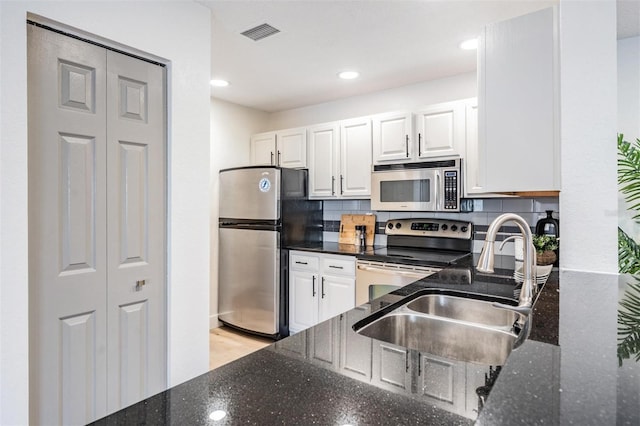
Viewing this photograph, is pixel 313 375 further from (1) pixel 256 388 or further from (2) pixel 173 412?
(2) pixel 173 412

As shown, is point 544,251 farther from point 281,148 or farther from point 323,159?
point 281,148

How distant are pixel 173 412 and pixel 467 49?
9.72 feet

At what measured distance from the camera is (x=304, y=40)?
103 inches

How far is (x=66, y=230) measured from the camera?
1.71 meters

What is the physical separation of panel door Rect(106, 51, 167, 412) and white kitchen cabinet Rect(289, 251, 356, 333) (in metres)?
1.64

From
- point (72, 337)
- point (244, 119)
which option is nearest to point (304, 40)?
point (244, 119)

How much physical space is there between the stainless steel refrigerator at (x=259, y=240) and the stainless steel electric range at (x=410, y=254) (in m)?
0.84

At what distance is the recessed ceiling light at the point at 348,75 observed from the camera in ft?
10.7

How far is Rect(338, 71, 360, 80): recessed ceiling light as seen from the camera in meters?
3.26

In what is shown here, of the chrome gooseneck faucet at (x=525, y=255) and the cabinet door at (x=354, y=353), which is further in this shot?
the chrome gooseneck faucet at (x=525, y=255)

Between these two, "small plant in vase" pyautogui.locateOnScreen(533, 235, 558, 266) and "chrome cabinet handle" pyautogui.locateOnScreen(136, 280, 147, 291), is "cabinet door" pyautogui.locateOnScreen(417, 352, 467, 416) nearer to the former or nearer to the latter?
"small plant in vase" pyautogui.locateOnScreen(533, 235, 558, 266)

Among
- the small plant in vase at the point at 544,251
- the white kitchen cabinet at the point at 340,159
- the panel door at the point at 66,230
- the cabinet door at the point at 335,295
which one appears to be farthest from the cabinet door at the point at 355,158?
the panel door at the point at 66,230

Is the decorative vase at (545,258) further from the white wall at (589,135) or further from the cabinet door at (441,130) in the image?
the cabinet door at (441,130)

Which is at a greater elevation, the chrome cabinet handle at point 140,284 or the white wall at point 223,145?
the white wall at point 223,145
